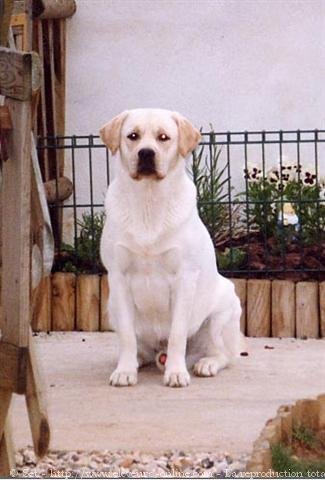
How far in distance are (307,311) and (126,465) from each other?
2835 mm

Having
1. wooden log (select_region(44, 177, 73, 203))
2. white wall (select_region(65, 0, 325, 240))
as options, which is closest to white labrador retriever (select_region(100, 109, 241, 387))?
wooden log (select_region(44, 177, 73, 203))

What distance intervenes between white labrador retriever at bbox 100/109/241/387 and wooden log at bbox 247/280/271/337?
1.18m

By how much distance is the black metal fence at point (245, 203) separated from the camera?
7395mm

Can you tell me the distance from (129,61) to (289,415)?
14.6 ft

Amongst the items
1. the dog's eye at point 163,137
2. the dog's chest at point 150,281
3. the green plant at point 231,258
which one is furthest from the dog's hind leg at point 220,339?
the green plant at point 231,258

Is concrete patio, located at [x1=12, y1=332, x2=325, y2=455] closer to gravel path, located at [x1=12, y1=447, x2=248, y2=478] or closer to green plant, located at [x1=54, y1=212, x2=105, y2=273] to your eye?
gravel path, located at [x1=12, y1=447, x2=248, y2=478]

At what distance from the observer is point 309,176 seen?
7.84 metres

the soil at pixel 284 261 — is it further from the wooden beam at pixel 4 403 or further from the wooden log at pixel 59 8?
the wooden beam at pixel 4 403

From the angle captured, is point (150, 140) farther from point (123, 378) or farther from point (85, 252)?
point (85, 252)

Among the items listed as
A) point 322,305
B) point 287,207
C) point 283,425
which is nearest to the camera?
point 283,425

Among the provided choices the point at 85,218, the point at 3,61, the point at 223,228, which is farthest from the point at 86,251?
the point at 3,61

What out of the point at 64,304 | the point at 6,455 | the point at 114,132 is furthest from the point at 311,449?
the point at 64,304

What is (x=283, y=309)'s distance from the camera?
23.2 feet

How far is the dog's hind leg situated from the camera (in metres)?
6.02
